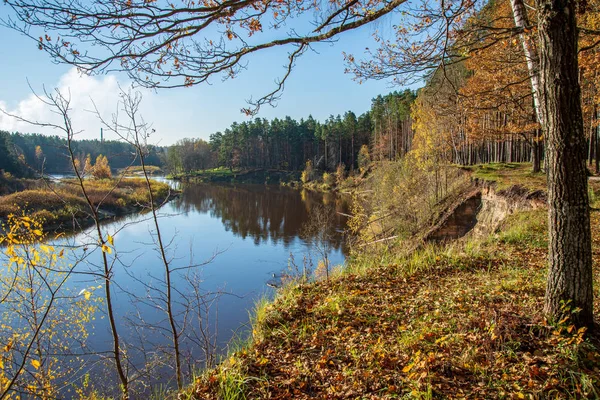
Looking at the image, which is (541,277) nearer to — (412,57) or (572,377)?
(572,377)

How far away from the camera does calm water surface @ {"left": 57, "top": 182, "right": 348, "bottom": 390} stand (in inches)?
416

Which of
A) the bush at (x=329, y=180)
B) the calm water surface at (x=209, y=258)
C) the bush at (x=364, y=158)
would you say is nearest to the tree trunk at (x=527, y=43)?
the calm water surface at (x=209, y=258)

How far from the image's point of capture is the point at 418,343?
11.5ft

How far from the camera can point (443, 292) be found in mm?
4914

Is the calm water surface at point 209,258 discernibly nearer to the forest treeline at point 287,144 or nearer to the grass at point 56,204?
the grass at point 56,204

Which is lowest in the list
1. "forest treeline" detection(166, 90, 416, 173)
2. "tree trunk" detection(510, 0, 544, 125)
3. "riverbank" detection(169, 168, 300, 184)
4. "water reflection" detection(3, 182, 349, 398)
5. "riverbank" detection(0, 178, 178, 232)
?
"water reflection" detection(3, 182, 349, 398)

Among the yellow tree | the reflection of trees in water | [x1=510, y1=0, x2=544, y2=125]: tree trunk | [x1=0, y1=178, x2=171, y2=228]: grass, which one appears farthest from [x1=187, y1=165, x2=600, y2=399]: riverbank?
[x1=0, y1=178, x2=171, y2=228]: grass

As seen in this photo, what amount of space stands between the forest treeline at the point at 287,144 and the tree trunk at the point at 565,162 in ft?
171

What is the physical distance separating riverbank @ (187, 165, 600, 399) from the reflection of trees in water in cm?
1674

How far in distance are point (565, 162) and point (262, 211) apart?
3456 cm

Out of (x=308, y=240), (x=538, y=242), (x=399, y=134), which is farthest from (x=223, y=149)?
(x=538, y=242)

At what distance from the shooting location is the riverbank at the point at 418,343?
9.27ft

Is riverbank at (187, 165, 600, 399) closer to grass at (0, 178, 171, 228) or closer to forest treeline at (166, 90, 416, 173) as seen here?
grass at (0, 178, 171, 228)

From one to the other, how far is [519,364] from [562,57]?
2.64 metres
